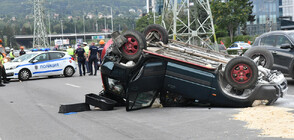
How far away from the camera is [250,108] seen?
8562mm

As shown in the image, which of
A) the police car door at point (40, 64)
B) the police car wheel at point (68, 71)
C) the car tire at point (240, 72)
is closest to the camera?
the car tire at point (240, 72)

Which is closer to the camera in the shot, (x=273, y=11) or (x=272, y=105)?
(x=272, y=105)

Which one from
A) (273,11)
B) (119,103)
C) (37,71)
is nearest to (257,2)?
(273,11)

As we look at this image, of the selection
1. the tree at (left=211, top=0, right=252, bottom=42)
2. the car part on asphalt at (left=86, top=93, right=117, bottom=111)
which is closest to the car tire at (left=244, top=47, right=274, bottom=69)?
the car part on asphalt at (left=86, top=93, right=117, bottom=111)

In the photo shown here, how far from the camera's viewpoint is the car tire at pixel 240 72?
8633mm

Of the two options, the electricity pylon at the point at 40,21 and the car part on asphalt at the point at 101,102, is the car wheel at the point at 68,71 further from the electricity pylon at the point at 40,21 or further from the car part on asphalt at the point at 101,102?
the electricity pylon at the point at 40,21

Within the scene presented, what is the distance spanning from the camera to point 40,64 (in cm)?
2209

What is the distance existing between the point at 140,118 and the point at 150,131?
4.30 ft

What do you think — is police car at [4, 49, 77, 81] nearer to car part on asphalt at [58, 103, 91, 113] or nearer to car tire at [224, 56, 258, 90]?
car part on asphalt at [58, 103, 91, 113]

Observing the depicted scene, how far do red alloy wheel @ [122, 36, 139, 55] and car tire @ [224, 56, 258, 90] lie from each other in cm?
195

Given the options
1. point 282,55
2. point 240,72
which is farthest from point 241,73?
point 282,55

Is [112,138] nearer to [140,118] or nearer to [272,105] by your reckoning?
[140,118]

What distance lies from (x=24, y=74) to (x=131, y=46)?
45.5 ft

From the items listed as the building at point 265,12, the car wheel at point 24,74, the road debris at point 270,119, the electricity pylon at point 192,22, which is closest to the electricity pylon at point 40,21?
the building at point 265,12
